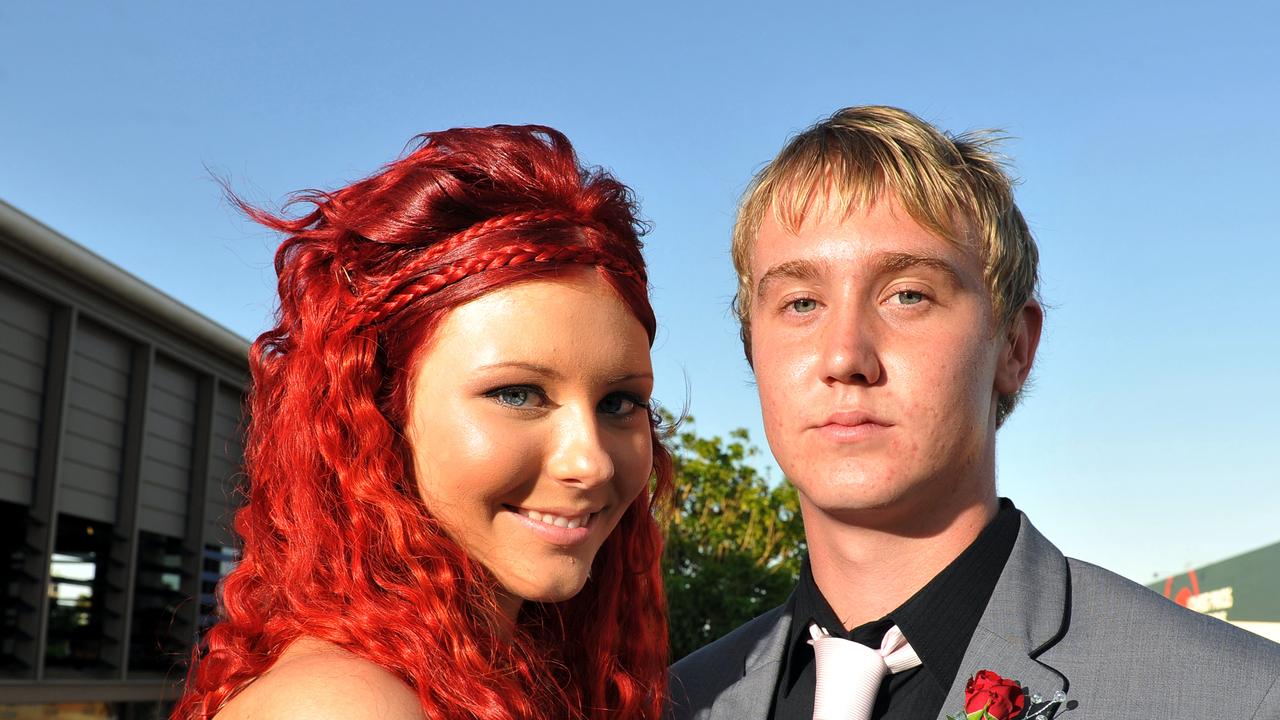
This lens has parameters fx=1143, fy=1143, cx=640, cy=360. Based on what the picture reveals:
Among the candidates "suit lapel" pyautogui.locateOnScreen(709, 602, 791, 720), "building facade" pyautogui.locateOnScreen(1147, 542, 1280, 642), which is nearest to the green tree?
"building facade" pyautogui.locateOnScreen(1147, 542, 1280, 642)

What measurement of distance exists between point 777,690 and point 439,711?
1.04m

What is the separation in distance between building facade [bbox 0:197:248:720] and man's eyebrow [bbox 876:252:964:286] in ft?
25.9

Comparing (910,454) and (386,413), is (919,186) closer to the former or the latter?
(910,454)

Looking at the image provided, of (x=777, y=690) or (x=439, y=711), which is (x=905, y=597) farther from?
(x=439, y=711)

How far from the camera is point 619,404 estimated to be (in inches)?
96.5

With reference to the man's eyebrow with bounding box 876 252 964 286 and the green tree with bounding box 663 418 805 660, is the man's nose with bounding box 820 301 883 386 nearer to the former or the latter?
the man's eyebrow with bounding box 876 252 964 286

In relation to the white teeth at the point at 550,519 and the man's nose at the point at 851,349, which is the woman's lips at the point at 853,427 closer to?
the man's nose at the point at 851,349

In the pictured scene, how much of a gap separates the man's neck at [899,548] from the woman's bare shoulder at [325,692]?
1.12 metres

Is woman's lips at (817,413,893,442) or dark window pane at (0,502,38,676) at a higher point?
dark window pane at (0,502,38,676)

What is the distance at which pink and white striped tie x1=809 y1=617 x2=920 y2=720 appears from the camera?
2508 mm

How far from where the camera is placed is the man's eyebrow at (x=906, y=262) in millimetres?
2609

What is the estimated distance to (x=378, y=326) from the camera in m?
2.33

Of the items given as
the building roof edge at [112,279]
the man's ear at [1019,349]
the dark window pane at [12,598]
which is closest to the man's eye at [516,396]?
the man's ear at [1019,349]

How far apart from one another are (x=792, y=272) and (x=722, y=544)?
13.5 metres
